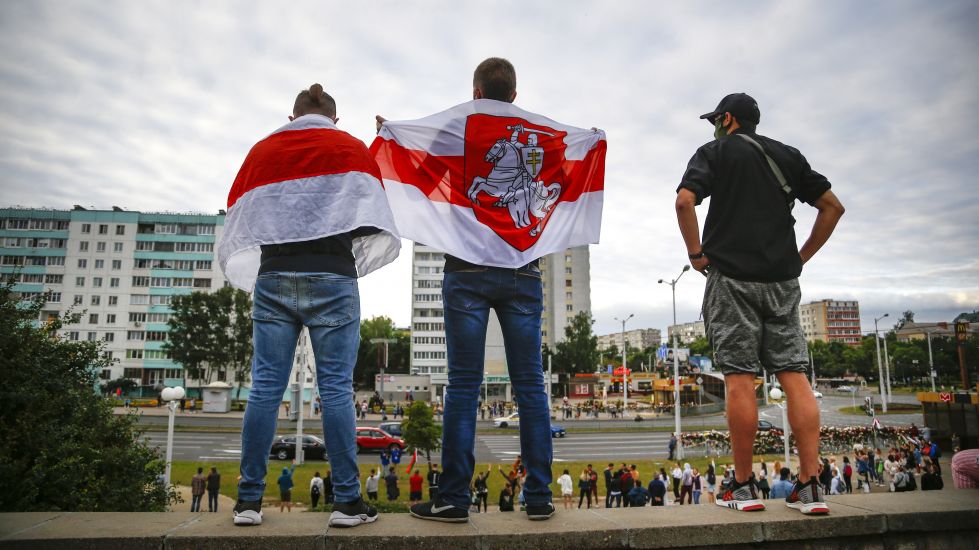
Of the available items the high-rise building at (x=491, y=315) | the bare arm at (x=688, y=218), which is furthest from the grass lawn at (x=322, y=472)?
the high-rise building at (x=491, y=315)

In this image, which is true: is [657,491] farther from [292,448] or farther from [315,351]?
[292,448]

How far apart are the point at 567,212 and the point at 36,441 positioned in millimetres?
5370

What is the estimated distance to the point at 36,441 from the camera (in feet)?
17.2

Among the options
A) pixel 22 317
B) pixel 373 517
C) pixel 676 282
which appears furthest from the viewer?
pixel 676 282

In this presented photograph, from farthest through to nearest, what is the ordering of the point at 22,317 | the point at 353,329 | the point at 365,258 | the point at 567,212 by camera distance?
1. the point at 22,317
2. the point at 567,212
3. the point at 365,258
4. the point at 353,329

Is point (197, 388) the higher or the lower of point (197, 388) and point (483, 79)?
the lower

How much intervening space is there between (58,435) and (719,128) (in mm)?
6592

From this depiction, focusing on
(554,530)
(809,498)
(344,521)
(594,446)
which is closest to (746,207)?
(809,498)

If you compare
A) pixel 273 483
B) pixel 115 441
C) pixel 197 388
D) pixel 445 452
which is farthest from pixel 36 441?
pixel 197 388

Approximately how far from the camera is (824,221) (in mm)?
3596

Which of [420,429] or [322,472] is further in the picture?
[322,472]

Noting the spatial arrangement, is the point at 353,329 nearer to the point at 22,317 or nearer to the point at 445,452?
the point at 445,452

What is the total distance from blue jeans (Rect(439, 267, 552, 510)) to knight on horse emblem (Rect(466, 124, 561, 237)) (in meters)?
0.44

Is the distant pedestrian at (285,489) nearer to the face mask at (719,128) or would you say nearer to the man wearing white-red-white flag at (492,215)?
the man wearing white-red-white flag at (492,215)
